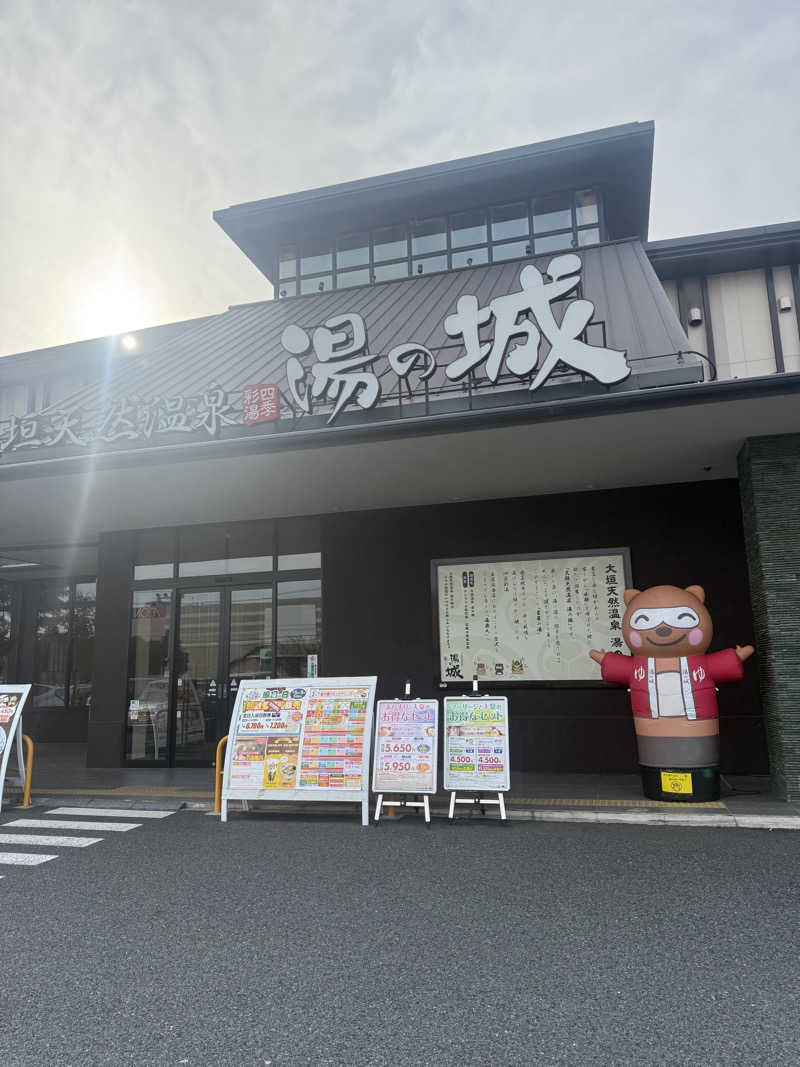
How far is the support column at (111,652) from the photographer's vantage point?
37.8 ft

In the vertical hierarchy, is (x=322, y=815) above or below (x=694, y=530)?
below

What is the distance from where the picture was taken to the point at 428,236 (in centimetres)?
1483

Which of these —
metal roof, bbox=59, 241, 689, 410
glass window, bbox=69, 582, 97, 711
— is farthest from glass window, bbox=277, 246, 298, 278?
glass window, bbox=69, 582, 97, 711

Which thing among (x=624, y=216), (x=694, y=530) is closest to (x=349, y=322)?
(x=694, y=530)

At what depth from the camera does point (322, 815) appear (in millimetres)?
7629

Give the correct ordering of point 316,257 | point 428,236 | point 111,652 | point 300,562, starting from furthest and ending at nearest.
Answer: point 316,257 < point 428,236 < point 111,652 < point 300,562

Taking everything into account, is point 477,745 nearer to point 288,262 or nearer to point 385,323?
point 385,323

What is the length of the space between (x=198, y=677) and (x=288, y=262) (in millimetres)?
9310

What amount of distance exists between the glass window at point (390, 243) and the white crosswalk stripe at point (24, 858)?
1250 cm

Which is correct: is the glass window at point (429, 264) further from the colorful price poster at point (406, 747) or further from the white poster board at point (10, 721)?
the white poster board at point (10, 721)

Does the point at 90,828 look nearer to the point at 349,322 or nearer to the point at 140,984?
the point at 140,984

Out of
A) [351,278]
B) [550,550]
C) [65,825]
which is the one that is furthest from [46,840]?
[351,278]

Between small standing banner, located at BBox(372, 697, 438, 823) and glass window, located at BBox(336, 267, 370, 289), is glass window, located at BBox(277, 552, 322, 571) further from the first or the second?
glass window, located at BBox(336, 267, 370, 289)

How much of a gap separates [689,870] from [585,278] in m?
9.13
